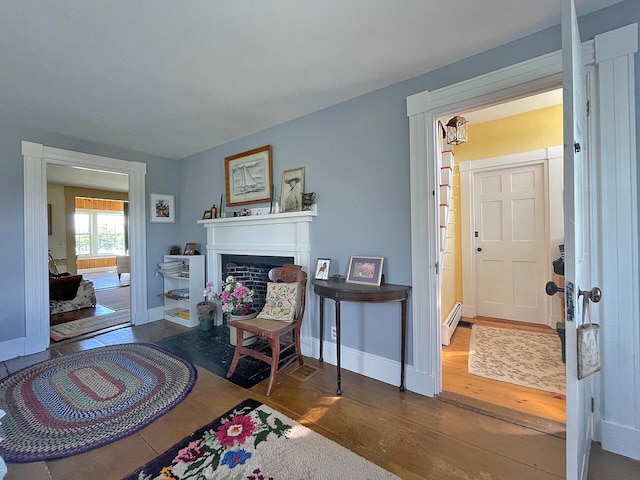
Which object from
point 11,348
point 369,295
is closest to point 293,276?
point 369,295

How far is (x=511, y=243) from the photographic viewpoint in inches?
143

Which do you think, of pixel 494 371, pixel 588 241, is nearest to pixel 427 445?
pixel 494 371

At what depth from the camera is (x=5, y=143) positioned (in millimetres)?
2762

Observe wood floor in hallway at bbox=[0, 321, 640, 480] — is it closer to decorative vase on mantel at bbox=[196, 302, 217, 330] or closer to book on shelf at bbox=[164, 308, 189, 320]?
decorative vase on mantel at bbox=[196, 302, 217, 330]

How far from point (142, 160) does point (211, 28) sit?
2934mm

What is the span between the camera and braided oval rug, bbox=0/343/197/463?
1.60 m

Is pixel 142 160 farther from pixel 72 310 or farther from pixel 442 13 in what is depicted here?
pixel 442 13

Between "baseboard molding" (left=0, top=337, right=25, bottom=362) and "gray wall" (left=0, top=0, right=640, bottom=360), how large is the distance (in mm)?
52

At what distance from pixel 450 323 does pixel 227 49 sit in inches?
130

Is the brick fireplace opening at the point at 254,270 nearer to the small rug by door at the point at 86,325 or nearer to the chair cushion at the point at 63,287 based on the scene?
the small rug by door at the point at 86,325

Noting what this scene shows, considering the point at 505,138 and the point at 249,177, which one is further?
the point at 505,138

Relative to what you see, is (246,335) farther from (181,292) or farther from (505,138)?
(505,138)

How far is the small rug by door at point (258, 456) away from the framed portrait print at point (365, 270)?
108 centimetres

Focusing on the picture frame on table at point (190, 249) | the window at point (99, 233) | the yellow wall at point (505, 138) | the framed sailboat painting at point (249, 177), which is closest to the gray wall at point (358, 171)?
the framed sailboat painting at point (249, 177)
